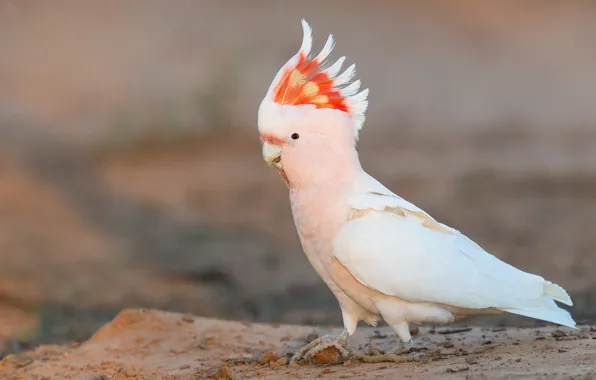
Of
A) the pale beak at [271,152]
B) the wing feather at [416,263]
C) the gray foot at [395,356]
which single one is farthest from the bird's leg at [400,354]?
the pale beak at [271,152]

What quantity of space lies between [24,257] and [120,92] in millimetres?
2514

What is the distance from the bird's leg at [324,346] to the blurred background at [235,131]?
3.68 m

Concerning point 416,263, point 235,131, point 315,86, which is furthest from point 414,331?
point 235,131

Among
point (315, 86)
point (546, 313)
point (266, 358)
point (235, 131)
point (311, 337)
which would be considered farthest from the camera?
point (235, 131)

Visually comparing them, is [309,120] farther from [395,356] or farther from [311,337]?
[311,337]

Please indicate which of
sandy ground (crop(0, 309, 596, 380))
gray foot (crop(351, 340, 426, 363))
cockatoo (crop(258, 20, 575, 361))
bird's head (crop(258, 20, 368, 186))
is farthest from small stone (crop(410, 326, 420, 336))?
bird's head (crop(258, 20, 368, 186))

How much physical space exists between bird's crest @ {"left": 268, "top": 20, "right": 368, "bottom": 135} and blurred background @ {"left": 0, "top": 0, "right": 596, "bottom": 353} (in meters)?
3.98

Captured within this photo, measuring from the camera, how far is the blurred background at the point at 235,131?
8.97 metres

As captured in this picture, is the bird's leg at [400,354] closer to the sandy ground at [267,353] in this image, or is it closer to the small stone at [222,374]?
the sandy ground at [267,353]

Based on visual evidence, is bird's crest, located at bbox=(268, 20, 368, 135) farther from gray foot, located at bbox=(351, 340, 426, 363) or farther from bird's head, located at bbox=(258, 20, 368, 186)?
gray foot, located at bbox=(351, 340, 426, 363)

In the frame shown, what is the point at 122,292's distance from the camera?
8.34 m

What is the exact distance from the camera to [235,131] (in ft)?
34.4

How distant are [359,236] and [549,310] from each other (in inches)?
39.2

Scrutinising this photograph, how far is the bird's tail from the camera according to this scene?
4.21 m
